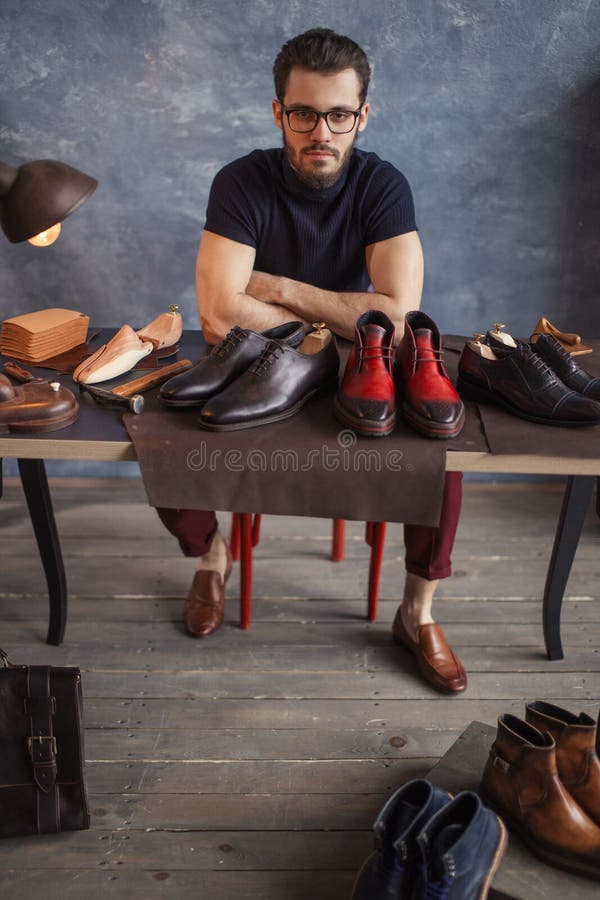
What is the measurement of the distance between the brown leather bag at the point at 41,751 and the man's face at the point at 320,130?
148 centimetres

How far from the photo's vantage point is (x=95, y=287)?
3205 mm

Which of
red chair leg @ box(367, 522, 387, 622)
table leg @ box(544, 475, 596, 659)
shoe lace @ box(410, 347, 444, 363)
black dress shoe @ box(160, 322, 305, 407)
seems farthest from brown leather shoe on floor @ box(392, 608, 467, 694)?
black dress shoe @ box(160, 322, 305, 407)

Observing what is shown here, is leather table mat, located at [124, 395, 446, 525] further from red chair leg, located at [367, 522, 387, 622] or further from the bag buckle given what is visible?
red chair leg, located at [367, 522, 387, 622]

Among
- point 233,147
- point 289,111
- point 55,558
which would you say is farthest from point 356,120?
point 55,558

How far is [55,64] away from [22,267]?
741 mm

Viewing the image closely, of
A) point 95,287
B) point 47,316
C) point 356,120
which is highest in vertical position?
point 356,120

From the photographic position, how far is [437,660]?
2.32 m

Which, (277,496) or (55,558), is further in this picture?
(55,558)

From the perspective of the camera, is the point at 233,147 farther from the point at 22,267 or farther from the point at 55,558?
the point at 55,558

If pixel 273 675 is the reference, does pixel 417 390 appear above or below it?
above

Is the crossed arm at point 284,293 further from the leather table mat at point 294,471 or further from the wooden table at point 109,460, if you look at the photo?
the leather table mat at point 294,471

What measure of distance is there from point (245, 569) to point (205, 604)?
0.20 metres

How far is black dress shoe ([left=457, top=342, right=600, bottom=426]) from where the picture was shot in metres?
1.69

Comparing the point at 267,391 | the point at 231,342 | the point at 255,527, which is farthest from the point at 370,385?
the point at 255,527
